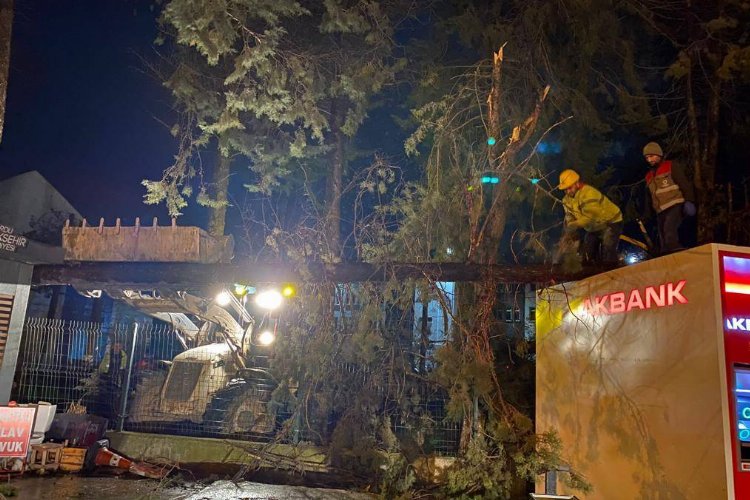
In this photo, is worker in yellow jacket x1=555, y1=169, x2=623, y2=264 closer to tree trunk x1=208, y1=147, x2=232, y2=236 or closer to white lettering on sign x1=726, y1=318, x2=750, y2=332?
white lettering on sign x1=726, y1=318, x2=750, y2=332

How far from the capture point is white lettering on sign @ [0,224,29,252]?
793cm

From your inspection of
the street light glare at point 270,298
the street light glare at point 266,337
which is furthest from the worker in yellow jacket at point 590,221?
the street light glare at point 266,337

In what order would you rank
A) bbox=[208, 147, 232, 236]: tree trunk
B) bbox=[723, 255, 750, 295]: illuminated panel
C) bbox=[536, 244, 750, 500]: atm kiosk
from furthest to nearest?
bbox=[208, 147, 232, 236]: tree trunk < bbox=[723, 255, 750, 295]: illuminated panel < bbox=[536, 244, 750, 500]: atm kiosk

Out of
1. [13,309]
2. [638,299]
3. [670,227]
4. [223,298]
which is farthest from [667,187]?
[13,309]

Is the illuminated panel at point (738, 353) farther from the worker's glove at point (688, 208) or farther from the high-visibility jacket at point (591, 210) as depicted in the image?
the high-visibility jacket at point (591, 210)

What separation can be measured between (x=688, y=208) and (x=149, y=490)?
783 centimetres

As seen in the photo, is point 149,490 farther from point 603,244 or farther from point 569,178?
point 569,178

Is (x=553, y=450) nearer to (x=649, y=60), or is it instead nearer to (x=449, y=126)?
(x=449, y=126)

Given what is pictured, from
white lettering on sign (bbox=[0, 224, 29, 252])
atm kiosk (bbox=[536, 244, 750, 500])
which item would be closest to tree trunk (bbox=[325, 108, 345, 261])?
white lettering on sign (bbox=[0, 224, 29, 252])

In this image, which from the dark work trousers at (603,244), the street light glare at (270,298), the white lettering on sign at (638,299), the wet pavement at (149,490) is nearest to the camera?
the white lettering on sign at (638,299)

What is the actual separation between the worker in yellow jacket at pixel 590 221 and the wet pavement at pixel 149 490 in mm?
4507

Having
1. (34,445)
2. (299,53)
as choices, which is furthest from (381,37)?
(34,445)

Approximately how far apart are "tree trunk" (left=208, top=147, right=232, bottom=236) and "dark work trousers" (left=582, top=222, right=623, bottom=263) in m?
7.44

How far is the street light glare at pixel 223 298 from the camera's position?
33.0ft
